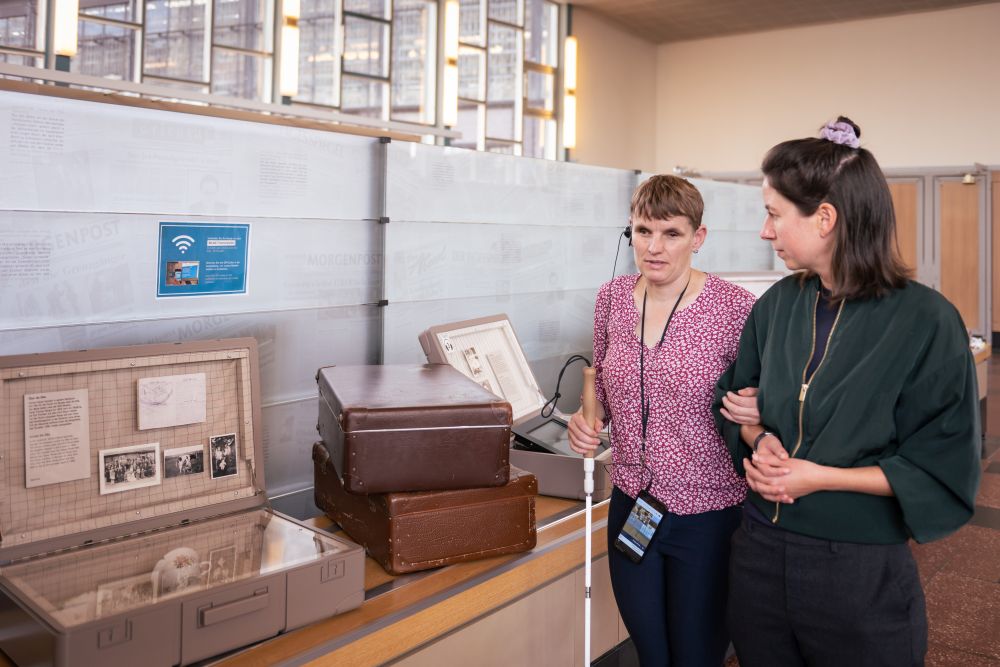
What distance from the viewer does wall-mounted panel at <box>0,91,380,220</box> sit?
1775 millimetres

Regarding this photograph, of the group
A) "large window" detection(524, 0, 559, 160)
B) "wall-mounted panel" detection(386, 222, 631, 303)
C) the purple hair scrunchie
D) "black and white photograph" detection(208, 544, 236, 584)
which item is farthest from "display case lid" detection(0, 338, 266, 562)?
"large window" detection(524, 0, 559, 160)

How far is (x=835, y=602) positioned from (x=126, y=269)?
1.58 meters

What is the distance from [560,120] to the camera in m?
12.4

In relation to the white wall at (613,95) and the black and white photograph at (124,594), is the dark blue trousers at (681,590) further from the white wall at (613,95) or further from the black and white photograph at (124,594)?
the white wall at (613,95)

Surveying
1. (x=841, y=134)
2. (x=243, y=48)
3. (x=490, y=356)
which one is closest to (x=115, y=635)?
(x=841, y=134)

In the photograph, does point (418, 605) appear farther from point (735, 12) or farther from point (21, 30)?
point (735, 12)

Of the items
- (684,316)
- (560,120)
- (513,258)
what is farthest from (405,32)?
(684,316)

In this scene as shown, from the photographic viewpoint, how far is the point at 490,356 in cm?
249

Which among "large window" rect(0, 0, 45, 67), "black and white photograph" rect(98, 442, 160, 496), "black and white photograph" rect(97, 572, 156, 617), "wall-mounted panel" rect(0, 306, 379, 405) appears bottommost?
"black and white photograph" rect(97, 572, 156, 617)

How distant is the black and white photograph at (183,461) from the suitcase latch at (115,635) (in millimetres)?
473

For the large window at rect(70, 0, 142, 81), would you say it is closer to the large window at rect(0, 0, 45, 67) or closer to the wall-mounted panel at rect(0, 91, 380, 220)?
the large window at rect(0, 0, 45, 67)

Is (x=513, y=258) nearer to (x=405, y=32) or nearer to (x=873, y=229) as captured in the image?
(x=873, y=229)

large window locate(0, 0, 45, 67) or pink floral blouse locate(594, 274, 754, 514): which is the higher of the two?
large window locate(0, 0, 45, 67)

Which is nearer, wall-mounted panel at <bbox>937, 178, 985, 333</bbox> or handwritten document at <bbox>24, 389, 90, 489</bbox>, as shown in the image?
handwritten document at <bbox>24, 389, 90, 489</bbox>
